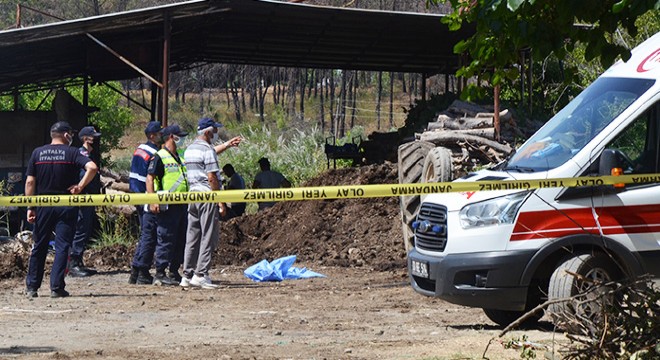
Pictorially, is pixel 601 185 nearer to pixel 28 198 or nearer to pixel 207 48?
pixel 28 198

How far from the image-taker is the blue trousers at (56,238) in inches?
448

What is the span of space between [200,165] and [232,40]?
32.8ft

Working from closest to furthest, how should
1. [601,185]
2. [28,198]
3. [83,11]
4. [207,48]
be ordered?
1. [601,185]
2. [28,198]
3. [207,48]
4. [83,11]

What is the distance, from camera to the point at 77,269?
1428 centimetres

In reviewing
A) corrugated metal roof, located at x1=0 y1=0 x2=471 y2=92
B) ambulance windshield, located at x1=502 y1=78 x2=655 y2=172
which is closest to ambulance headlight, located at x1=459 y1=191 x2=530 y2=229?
ambulance windshield, located at x1=502 y1=78 x2=655 y2=172

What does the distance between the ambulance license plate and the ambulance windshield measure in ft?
3.46

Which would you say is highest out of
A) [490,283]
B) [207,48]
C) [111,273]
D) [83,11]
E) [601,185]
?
[83,11]

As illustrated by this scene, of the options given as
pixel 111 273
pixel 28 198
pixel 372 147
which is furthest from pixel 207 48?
pixel 28 198

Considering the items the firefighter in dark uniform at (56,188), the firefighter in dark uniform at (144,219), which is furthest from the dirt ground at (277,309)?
the firefighter in dark uniform at (56,188)

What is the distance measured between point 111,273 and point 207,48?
9.34 m

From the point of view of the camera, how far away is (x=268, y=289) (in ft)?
41.6

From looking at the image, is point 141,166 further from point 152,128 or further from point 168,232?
point 168,232

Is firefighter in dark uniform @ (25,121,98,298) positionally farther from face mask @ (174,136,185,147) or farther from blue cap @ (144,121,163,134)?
blue cap @ (144,121,163,134)

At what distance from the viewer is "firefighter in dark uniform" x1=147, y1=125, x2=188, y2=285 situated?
12602mm
